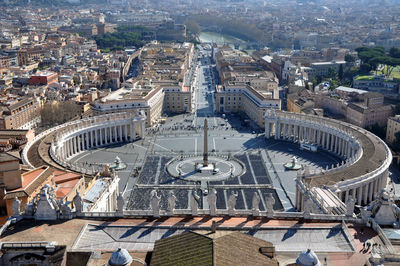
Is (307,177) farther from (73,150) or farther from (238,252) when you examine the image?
(73,150)

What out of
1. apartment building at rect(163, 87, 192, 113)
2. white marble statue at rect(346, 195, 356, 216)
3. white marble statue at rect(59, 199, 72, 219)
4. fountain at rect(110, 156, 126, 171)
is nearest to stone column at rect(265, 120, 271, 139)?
apartment building at rect(163, 87, 192, 113)

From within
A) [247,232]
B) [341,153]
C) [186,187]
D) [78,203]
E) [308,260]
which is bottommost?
[186,187]

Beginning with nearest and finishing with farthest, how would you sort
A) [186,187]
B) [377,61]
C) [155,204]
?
1. [155,204]
2. [186,187]
3. [377,61]

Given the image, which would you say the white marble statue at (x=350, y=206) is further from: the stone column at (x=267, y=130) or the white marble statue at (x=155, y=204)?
the stone column at (x=267, y=130)

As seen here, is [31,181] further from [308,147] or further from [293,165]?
[308,147]

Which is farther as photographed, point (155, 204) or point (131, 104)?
point (131, 104)

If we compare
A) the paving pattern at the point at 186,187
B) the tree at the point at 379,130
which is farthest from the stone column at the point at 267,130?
the tree at the point at 379,130

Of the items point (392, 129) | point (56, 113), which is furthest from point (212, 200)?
point (56, 113)

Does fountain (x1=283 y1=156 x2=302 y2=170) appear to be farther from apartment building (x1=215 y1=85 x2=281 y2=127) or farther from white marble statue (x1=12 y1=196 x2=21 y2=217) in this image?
white marble statue (x1=12 y1=196 x2=21 y2=217)
